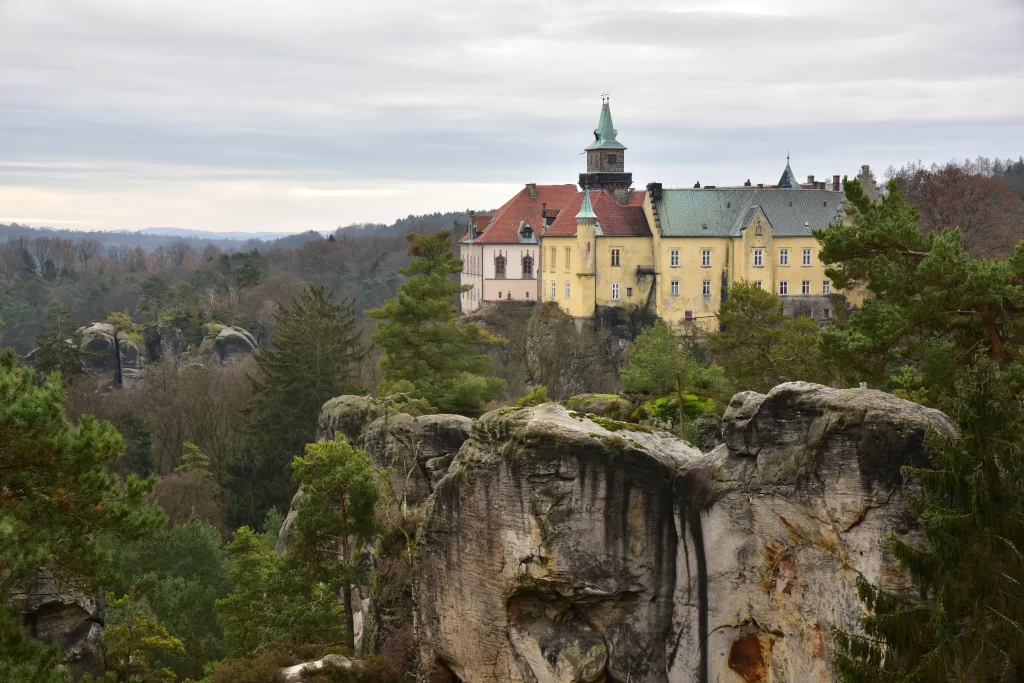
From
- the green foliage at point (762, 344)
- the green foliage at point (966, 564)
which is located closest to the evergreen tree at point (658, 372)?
the green foliage at point (762, 344)

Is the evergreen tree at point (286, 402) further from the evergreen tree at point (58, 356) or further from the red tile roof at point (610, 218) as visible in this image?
the red tile roof at point (610, 218)

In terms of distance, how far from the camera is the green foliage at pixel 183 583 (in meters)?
28.2

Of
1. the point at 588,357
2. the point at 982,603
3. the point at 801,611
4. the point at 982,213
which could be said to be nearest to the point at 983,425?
the point at 982,603

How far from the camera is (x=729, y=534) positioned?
15234 millimetres

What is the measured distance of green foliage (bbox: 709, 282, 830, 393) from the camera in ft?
106

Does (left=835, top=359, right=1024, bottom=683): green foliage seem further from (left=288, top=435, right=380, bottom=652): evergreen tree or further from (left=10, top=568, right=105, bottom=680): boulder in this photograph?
(left=10, top=568, right=105, bottom=680): boulder

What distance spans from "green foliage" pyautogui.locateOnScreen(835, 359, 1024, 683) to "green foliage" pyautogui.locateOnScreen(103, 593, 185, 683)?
13.0m

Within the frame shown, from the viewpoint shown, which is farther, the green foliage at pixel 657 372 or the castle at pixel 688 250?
the castle at pixel 688 250

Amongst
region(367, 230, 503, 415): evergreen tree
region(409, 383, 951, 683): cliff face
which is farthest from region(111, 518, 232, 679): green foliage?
region(409, 383, 951, 683): cliff face

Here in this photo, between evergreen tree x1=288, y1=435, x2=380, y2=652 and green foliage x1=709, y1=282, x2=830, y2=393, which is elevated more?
green foliage x1=709, y1=282, x2=830, y2=393

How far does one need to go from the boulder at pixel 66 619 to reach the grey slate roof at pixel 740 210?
167 feet

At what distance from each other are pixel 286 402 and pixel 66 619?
29.0 metres

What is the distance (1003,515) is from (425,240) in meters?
27.1

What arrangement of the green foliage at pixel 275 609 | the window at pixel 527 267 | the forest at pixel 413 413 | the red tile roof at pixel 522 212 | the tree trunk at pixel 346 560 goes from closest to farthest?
the forest at pixel 413 413 → the tree trunk at pixel 346 560 → the green foliage at pixel 275 609 → the window at pixel 527 267 → the red tile roof at pixel 522 212
